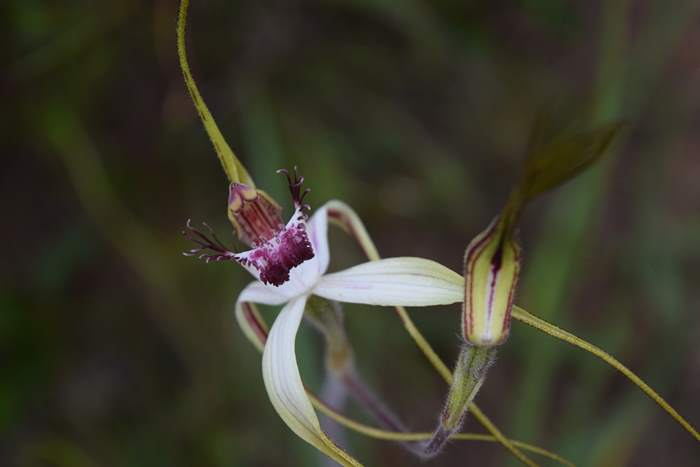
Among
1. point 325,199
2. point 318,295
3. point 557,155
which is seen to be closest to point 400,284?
point 318,295

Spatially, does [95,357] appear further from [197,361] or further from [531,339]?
[531,339]

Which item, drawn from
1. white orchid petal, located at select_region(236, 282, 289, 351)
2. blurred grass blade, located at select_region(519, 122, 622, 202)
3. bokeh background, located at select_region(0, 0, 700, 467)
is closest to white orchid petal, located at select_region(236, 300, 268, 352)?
white orchid petal, located at select_region(236, 282, 289, 351)

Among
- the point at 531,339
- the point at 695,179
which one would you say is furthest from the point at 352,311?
the point at 695,179

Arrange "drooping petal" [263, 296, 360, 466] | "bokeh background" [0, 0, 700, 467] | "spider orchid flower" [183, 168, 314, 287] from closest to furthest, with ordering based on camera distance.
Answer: "drooping petal" [263, 296, 360, 466]
"spider orchid flower" [183, 168, 314, 287]
"bokeh background" [0, 0, 700, 467]

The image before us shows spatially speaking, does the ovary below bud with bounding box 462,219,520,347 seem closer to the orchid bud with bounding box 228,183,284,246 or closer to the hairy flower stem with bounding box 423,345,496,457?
the hairy flower stem with bounding box 423,345,496,457

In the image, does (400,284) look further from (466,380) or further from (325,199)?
(325,199)

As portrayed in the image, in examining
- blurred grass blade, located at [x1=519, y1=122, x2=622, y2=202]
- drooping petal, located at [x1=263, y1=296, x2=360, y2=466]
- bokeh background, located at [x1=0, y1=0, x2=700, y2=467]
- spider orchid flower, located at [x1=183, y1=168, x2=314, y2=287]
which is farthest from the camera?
bokeh background, located at [x1=0, y1=0, x2=700, y2=467]
